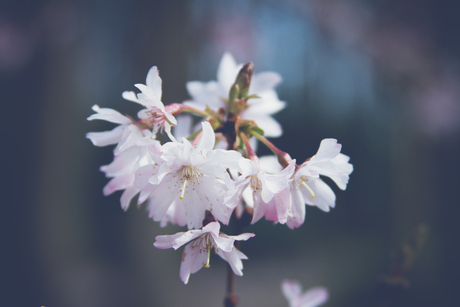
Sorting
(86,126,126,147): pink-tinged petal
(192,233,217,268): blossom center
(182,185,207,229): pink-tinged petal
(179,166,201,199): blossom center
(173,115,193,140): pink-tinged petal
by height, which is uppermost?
(173,115,193,140): pink-tinged petal

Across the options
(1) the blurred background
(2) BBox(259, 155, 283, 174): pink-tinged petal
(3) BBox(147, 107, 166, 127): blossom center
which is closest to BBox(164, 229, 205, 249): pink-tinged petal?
(3) BBox(147, 107, 166, 127): blossom center

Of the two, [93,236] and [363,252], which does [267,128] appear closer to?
[93,236]

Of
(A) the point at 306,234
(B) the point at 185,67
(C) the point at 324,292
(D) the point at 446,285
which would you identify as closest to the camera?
(C) the point at 324,292

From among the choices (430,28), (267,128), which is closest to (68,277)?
(267,128)

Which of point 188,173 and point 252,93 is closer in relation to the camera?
point 188,173

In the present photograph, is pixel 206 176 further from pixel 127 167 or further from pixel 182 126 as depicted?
pixel 182 126

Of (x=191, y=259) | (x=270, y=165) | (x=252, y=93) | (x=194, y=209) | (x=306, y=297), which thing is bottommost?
(x=306, y=297)

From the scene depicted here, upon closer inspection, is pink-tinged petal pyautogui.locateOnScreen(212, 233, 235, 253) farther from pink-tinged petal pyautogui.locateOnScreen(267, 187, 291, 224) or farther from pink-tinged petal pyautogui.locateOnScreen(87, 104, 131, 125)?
pink-tinged petal pyautogui.locateOnScreen(87, 104, 131, 125)

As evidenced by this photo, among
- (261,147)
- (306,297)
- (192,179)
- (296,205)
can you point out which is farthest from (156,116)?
(261,147)
